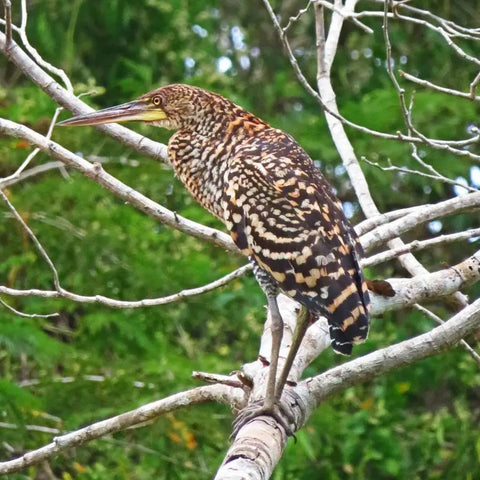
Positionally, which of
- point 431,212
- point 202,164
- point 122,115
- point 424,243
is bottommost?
point 424,243

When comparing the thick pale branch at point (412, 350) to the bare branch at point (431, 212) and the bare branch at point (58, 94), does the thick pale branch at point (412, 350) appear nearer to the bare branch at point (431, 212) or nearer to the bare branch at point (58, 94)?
the bare branch at point (431, 212)

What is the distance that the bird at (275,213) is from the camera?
392 cm

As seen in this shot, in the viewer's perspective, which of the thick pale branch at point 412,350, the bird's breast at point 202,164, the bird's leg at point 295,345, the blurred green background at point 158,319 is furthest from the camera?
the blurred green background at point 158,319

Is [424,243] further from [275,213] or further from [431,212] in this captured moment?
[275,213]

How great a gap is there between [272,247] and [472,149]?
4.57 metres

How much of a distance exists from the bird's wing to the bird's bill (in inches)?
21.4

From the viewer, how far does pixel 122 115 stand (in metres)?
4.71

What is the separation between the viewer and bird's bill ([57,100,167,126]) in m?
4.56

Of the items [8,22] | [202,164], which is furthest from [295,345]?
[8,22]

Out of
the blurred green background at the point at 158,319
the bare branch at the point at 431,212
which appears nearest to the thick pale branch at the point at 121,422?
the bare branch at the point at 431,212

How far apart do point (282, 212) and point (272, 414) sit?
787 millimetres

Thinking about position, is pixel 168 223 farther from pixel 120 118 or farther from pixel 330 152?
pixel 330 152

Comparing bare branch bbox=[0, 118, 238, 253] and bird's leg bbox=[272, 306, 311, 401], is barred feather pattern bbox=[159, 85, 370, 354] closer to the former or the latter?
bird's leg bbox=[272, 306, 311, 401]

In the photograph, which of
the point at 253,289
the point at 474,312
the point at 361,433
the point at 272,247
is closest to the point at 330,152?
the point at 253,289
